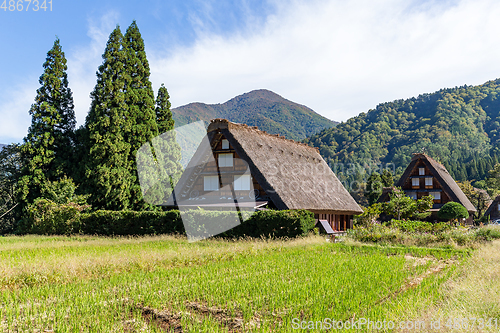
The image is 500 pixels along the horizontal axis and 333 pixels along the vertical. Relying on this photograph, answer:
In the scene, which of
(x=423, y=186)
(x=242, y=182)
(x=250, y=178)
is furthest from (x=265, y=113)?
(x=250, y=178)

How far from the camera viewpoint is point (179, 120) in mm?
118500

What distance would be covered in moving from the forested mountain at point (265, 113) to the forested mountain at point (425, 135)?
37.4m

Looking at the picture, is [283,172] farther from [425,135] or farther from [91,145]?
[425,135]

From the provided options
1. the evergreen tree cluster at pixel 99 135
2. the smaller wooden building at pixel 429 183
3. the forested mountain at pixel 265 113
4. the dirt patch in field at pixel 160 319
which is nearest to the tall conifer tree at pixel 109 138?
the evergreen tree cluster at pixel 99 135

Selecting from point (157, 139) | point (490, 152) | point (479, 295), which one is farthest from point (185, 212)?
point (490, 152)

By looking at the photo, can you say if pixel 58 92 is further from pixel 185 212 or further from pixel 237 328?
pixel 237 328

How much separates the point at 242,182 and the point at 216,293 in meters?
15.7

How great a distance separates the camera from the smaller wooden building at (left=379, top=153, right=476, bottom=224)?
128 feet

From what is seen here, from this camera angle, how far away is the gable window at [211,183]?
2409 centimetres

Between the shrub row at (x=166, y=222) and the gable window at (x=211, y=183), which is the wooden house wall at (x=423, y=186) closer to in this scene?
the gable window at (x=211, y=183)

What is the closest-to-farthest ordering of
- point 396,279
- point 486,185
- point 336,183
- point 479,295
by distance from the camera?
point 479,295
point 396,279
point 336,183
point 486,185

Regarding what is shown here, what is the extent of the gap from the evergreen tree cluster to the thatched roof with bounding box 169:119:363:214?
21.7 feet

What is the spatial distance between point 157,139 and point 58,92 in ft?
28.3

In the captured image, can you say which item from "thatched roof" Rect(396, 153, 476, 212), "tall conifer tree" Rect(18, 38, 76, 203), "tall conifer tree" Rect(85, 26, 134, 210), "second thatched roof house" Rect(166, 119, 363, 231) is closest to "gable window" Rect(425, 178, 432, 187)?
"thatched roof" Rect(396, 153, 476, 212)
